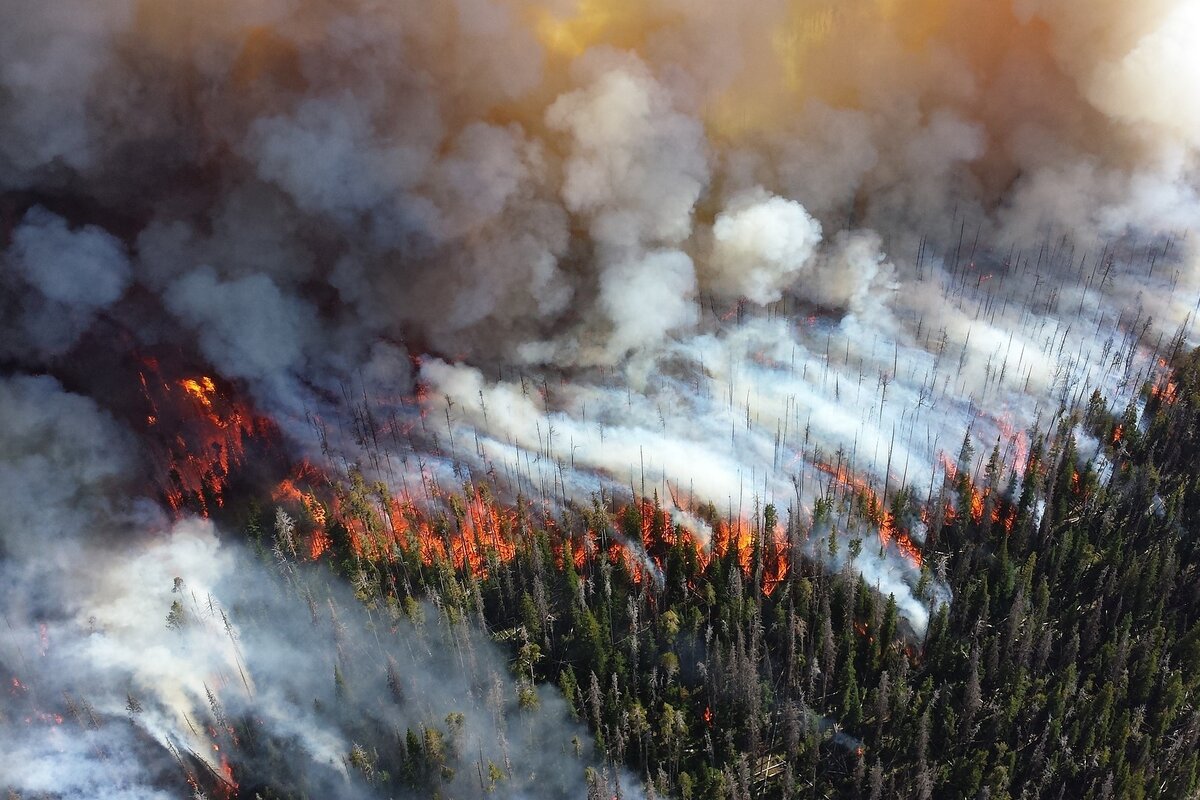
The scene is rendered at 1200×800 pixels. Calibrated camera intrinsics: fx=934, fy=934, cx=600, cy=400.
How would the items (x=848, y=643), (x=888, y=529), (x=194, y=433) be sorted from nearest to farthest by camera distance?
(x=848, y=643) → (x=888, y=529) → (x=194, y=433)

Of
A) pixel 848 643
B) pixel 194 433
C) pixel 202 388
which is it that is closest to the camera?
pixel 848 643

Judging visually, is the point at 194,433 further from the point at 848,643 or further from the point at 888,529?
the point at 888,529

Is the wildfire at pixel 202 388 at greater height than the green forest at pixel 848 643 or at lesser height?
greater

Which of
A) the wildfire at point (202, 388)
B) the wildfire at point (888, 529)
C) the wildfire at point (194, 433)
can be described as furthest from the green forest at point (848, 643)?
the wildfire at point (202, 388)

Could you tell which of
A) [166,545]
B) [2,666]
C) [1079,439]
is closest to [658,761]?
[166,545]

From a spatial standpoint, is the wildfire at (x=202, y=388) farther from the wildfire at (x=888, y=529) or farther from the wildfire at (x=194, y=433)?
the wildfire at (x=888, y=529)

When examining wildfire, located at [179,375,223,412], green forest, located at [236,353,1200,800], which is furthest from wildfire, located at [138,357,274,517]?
green forest, located at [236,353,1200,800]

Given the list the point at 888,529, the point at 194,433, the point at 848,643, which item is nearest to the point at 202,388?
the point at 194,433

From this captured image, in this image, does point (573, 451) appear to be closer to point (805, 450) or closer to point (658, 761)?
point (805, 450)

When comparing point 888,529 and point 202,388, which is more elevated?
point 202,388

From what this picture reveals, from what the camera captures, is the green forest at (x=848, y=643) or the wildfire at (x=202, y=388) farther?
the wildfire at (x=202, y=388)

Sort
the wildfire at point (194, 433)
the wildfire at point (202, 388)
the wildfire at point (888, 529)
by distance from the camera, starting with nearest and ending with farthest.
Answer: the wildfire at point (888, 529) → the wildfire at point (194, 433) → the wildfire at point (202, 388)

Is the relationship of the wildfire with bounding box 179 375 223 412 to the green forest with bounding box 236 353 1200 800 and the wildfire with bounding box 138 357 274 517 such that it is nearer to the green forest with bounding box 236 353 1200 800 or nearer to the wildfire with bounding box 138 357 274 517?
the wildfire with bounding box 138 357 274 517

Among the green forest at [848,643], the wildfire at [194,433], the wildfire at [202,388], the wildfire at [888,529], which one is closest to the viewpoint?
the green forest at [848,643]
